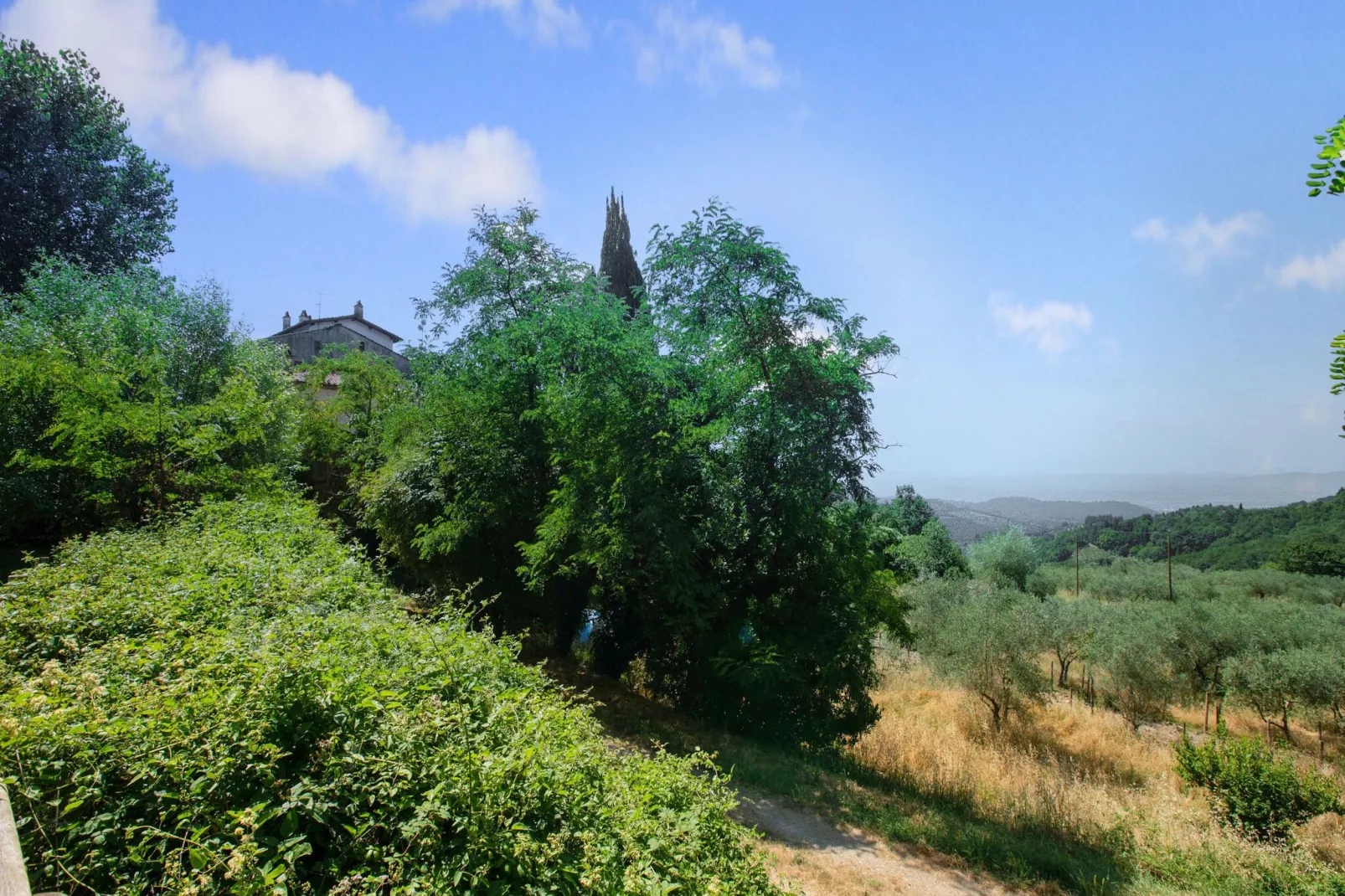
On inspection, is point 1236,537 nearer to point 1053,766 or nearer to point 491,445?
point 1053,766

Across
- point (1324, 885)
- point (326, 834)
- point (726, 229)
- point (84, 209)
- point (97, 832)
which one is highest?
point (84, 209)

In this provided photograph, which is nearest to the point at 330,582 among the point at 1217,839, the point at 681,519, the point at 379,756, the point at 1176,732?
the point at 379,756

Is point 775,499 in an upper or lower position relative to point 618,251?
lower

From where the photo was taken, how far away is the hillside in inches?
1775

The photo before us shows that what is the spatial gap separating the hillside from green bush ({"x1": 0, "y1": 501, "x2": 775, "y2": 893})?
51.3 m

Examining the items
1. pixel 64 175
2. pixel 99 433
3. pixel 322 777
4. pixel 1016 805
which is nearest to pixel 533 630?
pixel 99 433

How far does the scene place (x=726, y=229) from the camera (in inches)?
514

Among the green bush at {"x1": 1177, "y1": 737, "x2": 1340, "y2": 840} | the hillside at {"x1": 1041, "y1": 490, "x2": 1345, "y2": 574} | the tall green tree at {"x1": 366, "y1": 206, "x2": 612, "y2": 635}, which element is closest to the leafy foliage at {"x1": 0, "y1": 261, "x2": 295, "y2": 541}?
the tall green tree at {"x1": 366, "y1": 206, "x2": 612, "y2": 635}

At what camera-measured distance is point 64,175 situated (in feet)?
75.5

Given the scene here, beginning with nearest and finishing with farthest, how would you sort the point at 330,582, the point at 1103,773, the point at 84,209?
the point at 330,582, the point at 1103,773, the point at 84,209

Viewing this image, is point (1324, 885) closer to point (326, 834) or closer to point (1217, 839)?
point (1217, 839)

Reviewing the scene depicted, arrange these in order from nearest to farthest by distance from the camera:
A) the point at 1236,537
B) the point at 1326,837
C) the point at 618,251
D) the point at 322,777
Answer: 1. the point at 322,777
2. the point at 1326,837
3. the point at 618,251
4. the point at 1236,537

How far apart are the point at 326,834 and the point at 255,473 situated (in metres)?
12.6

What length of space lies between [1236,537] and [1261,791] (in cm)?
7018
